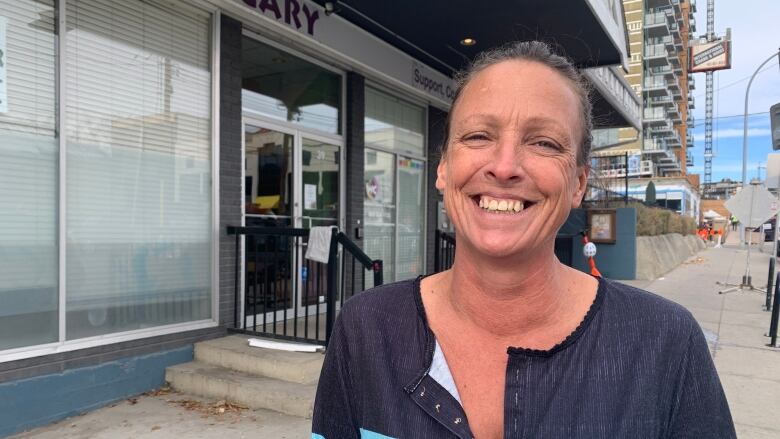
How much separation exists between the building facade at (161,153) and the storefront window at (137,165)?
0.5 inches

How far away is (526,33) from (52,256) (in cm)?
592

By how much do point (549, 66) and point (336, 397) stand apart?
0.98 metres

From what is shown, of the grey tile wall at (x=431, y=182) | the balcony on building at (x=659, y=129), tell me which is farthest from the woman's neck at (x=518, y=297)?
the balcony on building at (x=659, y=129)

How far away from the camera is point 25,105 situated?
3.84 meters

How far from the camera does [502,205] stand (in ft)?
3.92

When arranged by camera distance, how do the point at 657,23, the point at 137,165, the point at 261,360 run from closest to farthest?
the point at 261,360 < the point at 137,165 < the point at 657,23

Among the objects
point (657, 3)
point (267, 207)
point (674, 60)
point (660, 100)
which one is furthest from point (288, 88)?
point (674, 60)

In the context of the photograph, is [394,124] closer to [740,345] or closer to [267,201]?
[267,201]

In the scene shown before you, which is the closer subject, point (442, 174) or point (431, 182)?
point (442, 174)

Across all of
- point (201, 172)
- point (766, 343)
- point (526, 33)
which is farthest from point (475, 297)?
point (766, 343)

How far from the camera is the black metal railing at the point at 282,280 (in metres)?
4.70

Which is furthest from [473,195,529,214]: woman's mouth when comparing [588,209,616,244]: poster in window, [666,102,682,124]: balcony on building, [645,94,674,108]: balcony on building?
[666,102,682,124]: balcony on building

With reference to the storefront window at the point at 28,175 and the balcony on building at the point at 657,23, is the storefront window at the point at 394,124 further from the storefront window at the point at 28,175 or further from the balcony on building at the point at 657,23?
the balcony on building at the point at 657,23

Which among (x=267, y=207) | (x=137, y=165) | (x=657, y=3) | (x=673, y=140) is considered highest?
(x=657, y=3)
